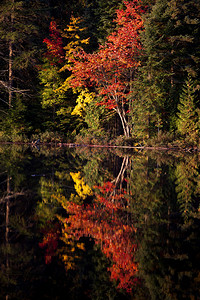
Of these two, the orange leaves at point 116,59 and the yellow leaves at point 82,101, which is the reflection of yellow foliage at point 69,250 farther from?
the yellow leaves at point 82,101

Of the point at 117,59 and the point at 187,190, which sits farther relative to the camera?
the point at 117,59

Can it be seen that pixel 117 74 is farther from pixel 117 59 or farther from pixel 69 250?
pixel 69 250

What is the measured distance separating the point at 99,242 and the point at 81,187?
351cm

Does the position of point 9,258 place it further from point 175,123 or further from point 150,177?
point 175,123

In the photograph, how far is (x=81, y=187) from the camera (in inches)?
286

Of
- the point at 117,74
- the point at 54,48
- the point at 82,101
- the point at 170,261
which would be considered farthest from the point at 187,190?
the point at 54,48

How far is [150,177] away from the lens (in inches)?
339

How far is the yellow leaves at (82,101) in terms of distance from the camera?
2762 cm

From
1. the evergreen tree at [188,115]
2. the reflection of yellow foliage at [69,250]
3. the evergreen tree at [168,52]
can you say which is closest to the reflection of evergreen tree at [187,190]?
the reflection of yellow foliage at [69,250]

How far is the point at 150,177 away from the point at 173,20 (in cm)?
1898

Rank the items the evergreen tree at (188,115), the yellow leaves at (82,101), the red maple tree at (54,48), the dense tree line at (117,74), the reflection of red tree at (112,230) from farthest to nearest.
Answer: the red maple tree at (54,48), the yellow leaves at (82,101), the dense tree line at (117,74), the evergreen tree at (188,115), the reflection of red tree at (112,230)

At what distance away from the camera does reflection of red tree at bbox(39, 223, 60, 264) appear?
330 centimetres

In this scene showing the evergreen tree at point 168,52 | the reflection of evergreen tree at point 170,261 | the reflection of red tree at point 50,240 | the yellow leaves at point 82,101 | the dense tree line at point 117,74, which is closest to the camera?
the reflection of evergreen tree at point 170,261

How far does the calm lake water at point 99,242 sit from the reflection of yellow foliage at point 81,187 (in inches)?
0.9
